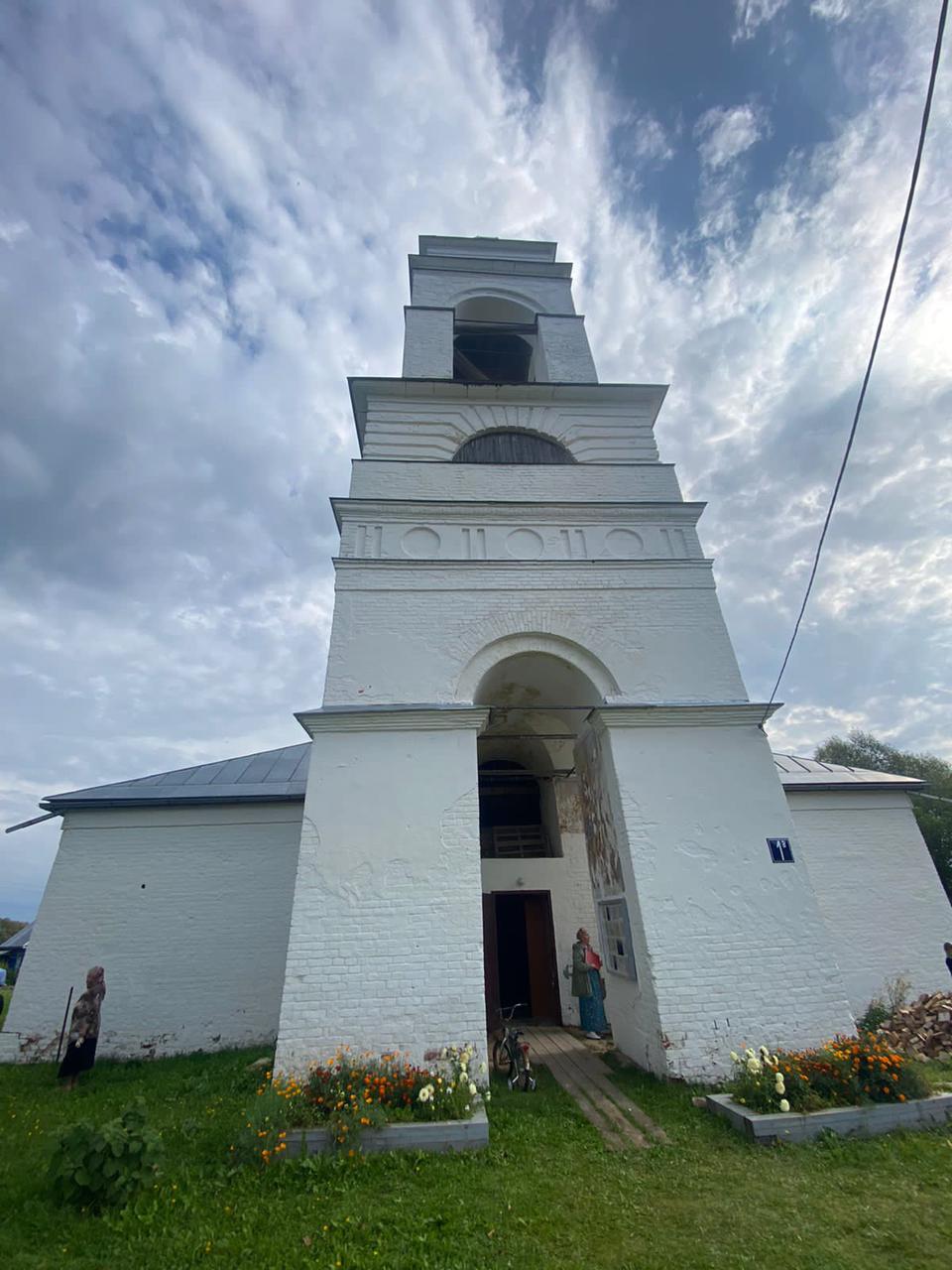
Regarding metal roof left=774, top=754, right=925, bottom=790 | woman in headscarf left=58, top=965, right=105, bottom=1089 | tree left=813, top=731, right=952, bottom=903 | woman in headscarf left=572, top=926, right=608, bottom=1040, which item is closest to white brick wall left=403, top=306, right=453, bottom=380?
metal roof left=774, top=754, right=925, bottom=790

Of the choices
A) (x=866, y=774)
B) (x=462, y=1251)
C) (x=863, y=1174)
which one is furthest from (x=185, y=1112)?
(x=866, y=774)

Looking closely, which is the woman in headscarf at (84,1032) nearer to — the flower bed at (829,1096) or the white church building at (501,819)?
the white church building at (501,819)

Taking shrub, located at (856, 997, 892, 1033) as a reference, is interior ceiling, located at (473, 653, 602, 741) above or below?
above

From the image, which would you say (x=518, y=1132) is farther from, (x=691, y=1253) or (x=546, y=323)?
(x=546, y=323)

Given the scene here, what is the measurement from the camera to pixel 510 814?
12.1m

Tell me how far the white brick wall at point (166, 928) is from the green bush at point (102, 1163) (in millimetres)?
5001

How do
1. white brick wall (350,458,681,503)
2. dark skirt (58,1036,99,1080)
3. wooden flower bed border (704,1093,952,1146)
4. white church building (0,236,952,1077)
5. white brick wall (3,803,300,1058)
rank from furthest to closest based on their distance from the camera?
white brick wall (350,458,681,503) → white brick wall (3,803,300,1058) → dark skirt (58,1036,99,1080) → white church building (0,236,952,1077) → wooden flower bed border (704,1093,952,1146)

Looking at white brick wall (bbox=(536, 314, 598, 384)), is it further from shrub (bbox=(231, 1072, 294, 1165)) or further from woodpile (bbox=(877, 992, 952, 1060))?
woodpile (bbox=(877, 992, 952, 1060))

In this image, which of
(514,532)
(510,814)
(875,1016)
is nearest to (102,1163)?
(514,532)

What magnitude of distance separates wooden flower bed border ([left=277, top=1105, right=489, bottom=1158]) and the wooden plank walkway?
3.79 ft

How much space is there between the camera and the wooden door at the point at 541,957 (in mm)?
9703

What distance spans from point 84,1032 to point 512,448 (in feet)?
34.3

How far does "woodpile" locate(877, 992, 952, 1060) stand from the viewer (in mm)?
7531

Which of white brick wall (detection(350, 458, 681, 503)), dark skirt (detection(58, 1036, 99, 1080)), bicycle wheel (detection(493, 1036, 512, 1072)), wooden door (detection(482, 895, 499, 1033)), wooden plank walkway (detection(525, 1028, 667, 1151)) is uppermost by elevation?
white brick wall (detection(350, 458, 681, 503))
